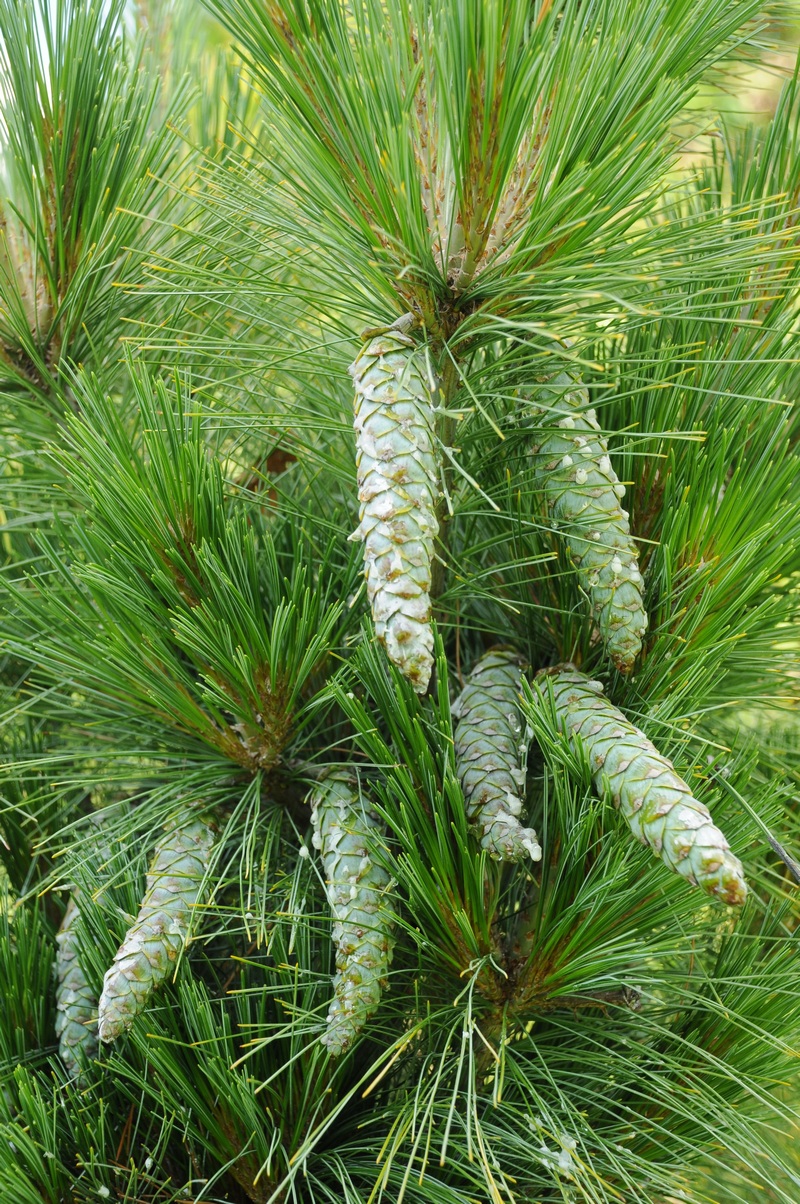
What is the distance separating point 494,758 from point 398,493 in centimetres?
19

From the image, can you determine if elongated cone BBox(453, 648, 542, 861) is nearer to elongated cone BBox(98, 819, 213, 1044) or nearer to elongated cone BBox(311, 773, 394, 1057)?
elongated cone BBox(311, 773, 394, 1057)

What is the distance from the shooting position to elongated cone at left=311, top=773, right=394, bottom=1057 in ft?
2.00

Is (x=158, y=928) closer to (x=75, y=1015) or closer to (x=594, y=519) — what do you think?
(x=75, y=1015)

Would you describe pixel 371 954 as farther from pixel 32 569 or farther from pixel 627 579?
pixel 32 569

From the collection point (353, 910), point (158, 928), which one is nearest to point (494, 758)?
point (353, 910)

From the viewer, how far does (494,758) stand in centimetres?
65


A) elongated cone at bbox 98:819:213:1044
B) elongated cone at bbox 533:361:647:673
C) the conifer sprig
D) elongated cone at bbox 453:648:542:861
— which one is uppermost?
the conifer sprig

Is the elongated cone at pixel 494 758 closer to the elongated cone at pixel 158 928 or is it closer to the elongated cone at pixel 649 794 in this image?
the elongated cone at pixel 649 794

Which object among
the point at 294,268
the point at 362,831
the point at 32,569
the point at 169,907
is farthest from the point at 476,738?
the point at 32,569

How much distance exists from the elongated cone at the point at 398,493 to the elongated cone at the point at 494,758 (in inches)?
4.5

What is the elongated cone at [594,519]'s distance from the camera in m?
0.62

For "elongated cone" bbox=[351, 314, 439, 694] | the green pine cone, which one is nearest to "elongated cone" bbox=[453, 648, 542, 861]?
"elongated cone" bbox=[351, 314, 439, 694]

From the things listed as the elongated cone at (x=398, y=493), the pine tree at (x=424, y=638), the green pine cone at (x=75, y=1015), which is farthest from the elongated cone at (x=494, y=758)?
the green pine cone at (x=75, y=1015)

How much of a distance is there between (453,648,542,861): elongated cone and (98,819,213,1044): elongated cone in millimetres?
179
